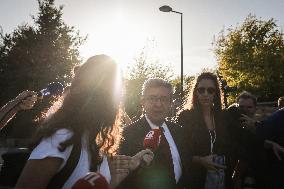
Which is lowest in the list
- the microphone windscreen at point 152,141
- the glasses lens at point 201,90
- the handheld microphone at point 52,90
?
the microphone windscreen at point 152,141

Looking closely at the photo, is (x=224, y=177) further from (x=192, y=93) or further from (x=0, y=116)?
(x=0, y=116)

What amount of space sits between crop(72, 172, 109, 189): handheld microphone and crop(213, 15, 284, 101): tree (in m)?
31.7

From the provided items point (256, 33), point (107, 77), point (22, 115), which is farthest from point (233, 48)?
point (107, 77)

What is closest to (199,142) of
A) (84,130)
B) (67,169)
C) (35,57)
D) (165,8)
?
(84,130)

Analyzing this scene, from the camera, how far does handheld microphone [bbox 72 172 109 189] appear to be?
1544mm

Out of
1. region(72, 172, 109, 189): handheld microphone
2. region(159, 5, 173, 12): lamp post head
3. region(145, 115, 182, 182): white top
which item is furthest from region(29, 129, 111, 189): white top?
region(159, 5, 173, 12): lamp post head

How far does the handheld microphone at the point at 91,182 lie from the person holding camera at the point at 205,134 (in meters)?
2.39

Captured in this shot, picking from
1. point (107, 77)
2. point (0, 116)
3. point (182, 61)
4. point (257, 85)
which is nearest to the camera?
point (107, 77)

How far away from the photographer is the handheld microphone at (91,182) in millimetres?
1544

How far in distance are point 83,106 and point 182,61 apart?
1673 centimetres

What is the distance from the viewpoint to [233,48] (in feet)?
120

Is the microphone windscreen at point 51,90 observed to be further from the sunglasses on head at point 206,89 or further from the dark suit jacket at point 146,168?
the sunglasses on head at point 206,89

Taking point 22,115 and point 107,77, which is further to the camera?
point 22,115

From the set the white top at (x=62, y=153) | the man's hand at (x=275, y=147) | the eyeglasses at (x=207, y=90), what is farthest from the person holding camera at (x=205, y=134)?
the white top at (x=62, y=153)
